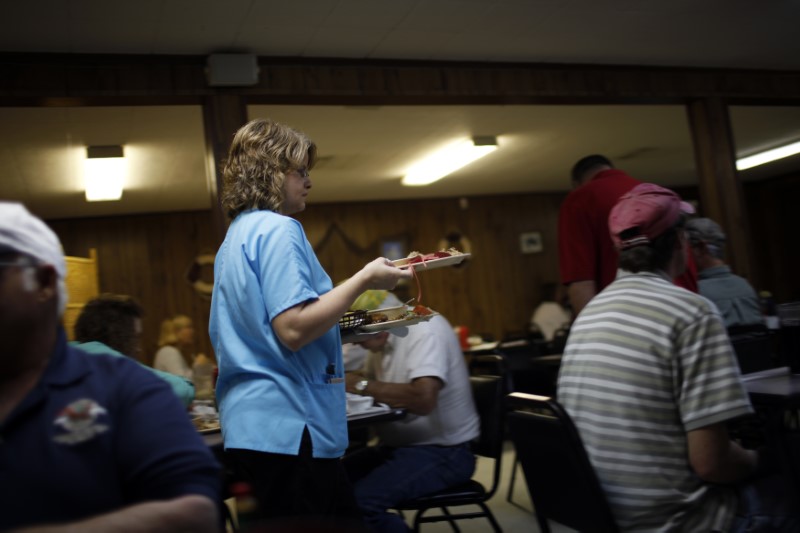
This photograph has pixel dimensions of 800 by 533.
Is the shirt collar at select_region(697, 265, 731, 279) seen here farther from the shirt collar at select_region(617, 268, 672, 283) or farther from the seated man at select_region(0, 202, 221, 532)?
the seated man at select_region(0, 202, 221, 532)

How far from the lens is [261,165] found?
62.6 inches

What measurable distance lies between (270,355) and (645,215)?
925mm

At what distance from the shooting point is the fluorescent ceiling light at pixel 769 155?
368 inches

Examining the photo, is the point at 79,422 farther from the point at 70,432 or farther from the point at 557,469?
the point at 557,469

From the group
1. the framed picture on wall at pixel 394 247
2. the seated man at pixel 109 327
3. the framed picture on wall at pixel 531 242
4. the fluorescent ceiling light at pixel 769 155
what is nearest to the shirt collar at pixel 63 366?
the seated man at pixel 109 327

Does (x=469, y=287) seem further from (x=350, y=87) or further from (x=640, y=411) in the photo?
(x=640, y=411)

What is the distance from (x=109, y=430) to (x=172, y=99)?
360 cm

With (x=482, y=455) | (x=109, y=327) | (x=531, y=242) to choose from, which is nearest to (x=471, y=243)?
(x=531, y=242)

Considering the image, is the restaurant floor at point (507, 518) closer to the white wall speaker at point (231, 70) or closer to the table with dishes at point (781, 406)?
the table with dishes at point (781, 406)

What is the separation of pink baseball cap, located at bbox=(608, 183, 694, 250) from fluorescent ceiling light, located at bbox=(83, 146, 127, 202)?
4904mm

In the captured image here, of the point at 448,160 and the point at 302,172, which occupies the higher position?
the point at 448,160

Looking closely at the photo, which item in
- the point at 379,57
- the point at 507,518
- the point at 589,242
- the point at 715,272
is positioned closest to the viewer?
the point at 589,242

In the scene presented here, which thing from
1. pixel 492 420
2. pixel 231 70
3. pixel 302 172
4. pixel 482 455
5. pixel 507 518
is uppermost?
pixel 231 70

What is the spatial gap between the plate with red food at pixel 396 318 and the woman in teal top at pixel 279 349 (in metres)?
0.24
